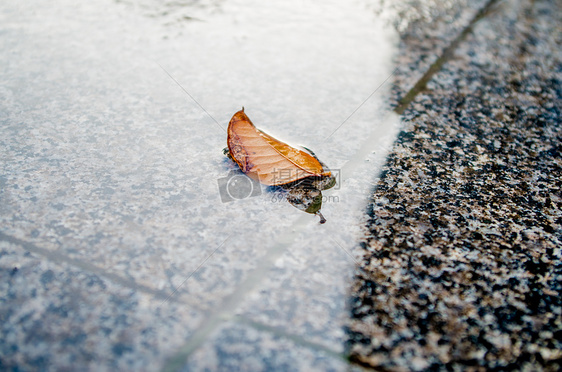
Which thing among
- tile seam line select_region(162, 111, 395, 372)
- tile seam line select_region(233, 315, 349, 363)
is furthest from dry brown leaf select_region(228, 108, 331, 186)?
tile seam line select_region(233, 315, 349, 363)

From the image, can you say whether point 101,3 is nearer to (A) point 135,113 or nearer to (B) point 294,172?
(A) point 135,113

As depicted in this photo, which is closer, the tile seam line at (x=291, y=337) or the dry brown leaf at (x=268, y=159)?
the tile seam line at (x=291, y=337)

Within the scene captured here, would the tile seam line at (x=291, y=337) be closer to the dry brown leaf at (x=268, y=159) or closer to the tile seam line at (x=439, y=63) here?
the dry brown leaf at (x=268, y=159)

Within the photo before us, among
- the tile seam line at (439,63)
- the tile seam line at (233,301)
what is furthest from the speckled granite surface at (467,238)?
the tile seam line at (233,301)

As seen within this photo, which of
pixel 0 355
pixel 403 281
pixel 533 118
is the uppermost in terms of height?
pixel 533 118

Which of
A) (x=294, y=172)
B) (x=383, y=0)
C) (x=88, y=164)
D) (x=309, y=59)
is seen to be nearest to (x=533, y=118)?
(x=309, y=59)

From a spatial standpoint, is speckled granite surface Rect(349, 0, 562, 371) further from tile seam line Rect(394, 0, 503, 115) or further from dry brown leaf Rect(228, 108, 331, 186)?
dry brown leaf Rect(228, 108, 331, 186)

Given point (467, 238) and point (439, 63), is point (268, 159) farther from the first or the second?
point (439, 63)
